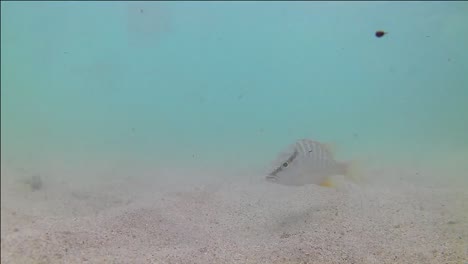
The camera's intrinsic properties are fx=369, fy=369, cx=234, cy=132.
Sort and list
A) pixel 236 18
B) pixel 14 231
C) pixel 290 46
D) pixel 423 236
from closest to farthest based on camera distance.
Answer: pixel 423 236, pixel 14 231, pixel 236 18, pixel 290 46

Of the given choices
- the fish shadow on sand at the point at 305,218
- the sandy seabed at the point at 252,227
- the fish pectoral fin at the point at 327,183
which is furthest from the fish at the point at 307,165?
the fish shadow on sand at the point at 305,218

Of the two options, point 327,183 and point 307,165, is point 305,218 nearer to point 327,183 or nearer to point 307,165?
point 327,183

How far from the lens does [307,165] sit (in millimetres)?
3369

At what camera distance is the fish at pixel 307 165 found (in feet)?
10.8

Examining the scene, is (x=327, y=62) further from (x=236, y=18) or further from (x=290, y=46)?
(x=236, y=18)

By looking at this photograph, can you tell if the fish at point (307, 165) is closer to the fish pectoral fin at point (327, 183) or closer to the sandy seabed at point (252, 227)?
the fish pectoral fin at point (327, 183)

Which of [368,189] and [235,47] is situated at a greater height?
[235,47]

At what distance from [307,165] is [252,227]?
129 centimetres

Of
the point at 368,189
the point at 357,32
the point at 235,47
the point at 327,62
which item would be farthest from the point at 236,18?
the point at 368,189

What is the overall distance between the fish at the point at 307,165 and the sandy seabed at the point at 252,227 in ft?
1.99

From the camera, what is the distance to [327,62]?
11369 centimetres

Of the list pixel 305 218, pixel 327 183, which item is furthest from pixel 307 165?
pixel 305 218

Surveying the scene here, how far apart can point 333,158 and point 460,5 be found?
2413cm

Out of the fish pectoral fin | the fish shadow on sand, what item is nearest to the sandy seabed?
the fish shadow on sand
